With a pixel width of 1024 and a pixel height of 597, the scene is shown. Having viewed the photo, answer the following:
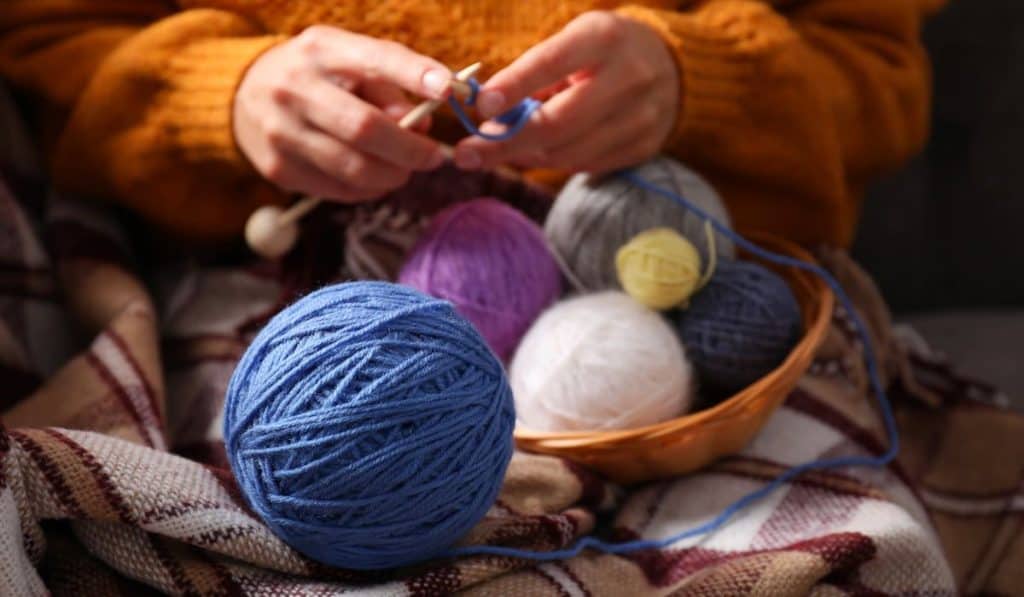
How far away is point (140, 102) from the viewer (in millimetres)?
786

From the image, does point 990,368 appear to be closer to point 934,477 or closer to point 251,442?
point 934,477

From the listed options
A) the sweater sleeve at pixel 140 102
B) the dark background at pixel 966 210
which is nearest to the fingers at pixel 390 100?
the sweater sleeve at pixel 140 102

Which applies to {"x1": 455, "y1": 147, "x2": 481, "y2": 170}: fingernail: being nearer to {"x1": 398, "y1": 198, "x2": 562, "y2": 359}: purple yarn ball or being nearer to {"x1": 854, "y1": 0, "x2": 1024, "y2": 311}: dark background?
{"x1": 398, "y1": 198, "x2": 562, "y2": 359}: purple yarn ball

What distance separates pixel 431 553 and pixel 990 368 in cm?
58

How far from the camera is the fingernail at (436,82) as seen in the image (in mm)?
564

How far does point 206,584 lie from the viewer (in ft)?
1.70

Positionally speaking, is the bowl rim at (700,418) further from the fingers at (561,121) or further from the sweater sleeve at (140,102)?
the sweater sleeve at (140,102)

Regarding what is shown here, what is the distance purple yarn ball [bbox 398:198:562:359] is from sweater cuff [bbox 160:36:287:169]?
15 cm

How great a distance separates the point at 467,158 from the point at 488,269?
0.08m

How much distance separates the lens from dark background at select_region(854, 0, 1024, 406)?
0.95 meters

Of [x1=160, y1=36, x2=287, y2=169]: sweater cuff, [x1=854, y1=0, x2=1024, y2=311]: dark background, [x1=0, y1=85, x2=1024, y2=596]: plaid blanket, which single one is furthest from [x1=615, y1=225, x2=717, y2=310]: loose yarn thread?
[x1=854, y1=0, x2=1024, y2=311]: dark background

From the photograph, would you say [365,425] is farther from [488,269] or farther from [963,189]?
[963,189]

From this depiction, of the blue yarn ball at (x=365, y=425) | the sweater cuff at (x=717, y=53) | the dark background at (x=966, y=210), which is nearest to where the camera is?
the blue yarn ball at (x=365, y=425)

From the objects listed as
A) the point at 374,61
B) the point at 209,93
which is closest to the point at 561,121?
the point at 374,61
